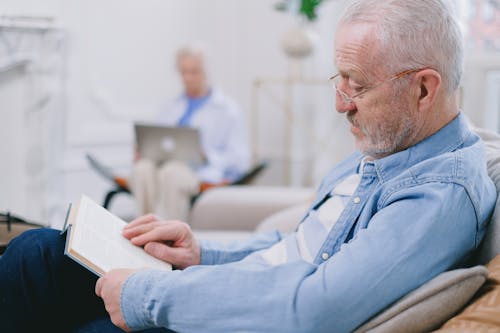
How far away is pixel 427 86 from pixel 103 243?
64 centimetres

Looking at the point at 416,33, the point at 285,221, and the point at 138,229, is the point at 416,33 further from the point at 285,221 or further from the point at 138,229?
the point at 285,221

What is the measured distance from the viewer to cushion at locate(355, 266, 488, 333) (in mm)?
1025

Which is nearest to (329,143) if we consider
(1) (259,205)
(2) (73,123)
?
(2) (73,123)

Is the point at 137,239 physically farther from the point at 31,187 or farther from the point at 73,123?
the point at 73,123

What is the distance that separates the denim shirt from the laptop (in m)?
2.10

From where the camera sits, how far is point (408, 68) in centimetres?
113

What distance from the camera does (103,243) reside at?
126 cm

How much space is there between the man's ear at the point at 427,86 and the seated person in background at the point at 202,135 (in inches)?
82.8

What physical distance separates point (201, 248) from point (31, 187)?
2496 millimetres

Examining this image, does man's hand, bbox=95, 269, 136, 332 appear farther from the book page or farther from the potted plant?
the potted plant

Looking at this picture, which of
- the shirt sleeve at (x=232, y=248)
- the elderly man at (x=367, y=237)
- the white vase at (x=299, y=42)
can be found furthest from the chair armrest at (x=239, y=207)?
the white vase at (x=299, y=42)

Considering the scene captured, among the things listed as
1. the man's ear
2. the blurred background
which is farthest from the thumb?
the blurred background

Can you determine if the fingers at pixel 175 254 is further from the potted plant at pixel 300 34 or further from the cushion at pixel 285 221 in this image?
the potted plant at pixel 300 34

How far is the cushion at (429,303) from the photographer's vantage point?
1025 millimetres
